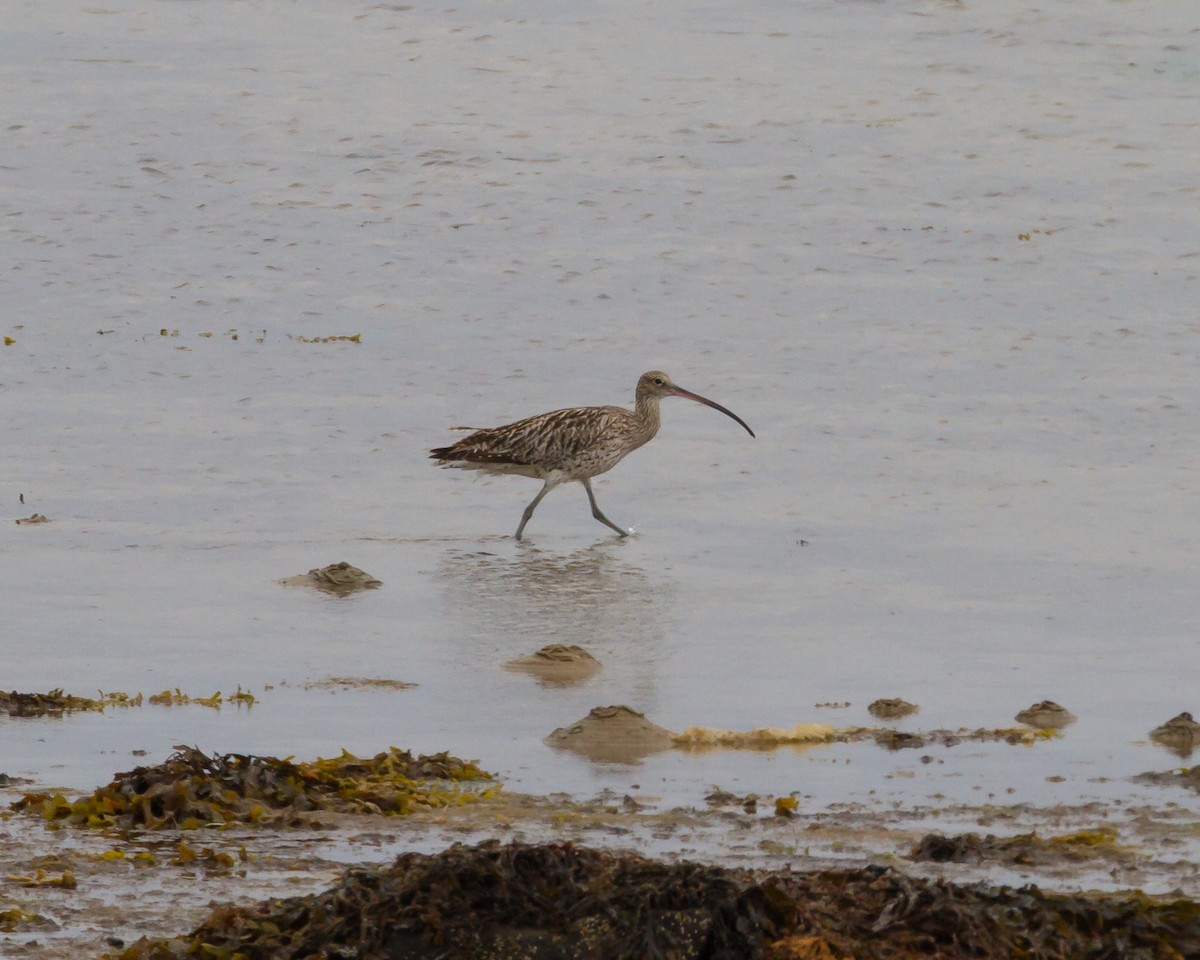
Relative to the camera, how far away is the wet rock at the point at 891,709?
8.37 meters

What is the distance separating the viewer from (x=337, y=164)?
24500mm

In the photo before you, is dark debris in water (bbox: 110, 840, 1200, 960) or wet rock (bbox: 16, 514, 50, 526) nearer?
dark debris in water (bbox: 110, 840, 1200, 960)

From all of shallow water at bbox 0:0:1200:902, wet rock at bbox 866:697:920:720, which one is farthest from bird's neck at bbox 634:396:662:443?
wet rock at bbox 866:697:920:720

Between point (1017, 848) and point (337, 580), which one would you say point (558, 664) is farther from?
point (1017, 848)

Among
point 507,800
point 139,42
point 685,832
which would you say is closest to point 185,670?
point 507,800

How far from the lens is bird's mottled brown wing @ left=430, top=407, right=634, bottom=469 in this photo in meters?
14.0

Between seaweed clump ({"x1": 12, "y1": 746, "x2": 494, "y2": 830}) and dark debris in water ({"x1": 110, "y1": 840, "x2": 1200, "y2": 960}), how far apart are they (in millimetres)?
1243

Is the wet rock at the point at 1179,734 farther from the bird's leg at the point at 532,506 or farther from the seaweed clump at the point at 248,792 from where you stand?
the bird's leg at the point at 532,506

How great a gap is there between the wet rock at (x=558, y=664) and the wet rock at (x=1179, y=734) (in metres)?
2.44

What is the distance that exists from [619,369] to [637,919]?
41.0 ft

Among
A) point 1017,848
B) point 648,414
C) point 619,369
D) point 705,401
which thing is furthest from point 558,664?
point 619,369

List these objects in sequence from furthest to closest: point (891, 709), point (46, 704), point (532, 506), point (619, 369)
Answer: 1. point (619, 369)
2. point (532, 506)
3. point (891, 709)
4. point (46, 704)

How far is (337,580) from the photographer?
11.0m

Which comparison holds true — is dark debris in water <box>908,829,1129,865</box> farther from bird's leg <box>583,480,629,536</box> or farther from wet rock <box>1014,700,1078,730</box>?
bird's leg <box>583,480,629,536</box>
